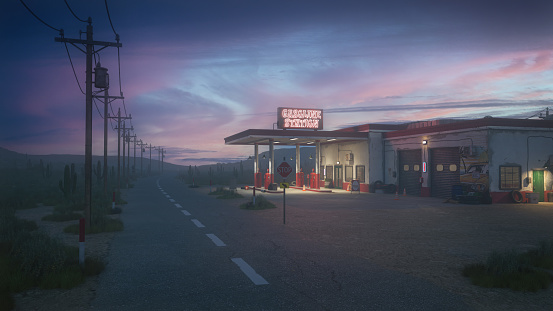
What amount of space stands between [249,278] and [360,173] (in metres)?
29.6

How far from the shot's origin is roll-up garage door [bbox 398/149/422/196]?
29969 mm

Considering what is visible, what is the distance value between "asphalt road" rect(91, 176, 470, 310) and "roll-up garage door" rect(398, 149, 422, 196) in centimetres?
2078

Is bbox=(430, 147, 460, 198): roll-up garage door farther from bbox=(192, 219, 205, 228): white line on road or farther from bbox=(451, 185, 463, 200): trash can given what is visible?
bbox=(192, 219, 205, 228): white line on road

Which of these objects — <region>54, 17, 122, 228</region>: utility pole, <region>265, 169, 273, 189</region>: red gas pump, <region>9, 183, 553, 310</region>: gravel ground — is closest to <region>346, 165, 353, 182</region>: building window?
<region>265, 169, 273, 189</region>: red gas pump

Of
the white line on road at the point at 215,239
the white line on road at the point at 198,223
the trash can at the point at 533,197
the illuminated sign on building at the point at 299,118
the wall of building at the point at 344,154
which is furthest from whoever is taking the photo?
the illuminated sign on building at the point at 299,118

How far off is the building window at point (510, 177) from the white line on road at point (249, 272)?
20.8 meters

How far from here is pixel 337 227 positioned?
13.4m

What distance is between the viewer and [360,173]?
3538 centimetres

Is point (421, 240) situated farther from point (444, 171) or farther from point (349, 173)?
point (349, 173)

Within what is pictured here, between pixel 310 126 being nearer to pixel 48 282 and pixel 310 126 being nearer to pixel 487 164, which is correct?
pixel 487 164

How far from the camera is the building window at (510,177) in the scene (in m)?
23.5

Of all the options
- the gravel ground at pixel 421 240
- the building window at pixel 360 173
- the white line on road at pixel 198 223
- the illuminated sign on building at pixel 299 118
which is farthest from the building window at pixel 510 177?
the white line on road at pixel 198 223

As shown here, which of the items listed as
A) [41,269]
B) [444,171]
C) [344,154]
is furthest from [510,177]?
[41,269]

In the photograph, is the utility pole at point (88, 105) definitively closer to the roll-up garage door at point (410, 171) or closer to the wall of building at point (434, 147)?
the wall of building at point (434, 147)
